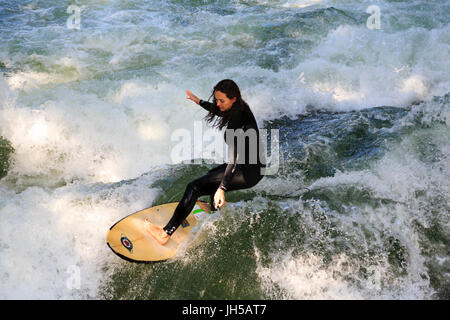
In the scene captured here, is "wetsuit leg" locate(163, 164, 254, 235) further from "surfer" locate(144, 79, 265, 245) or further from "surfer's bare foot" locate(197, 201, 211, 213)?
"surfer's bare foot" locate(197, 201, 211, 213)

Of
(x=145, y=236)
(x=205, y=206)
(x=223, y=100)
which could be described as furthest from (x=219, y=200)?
(x=145, y=236)

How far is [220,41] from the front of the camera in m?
8.39

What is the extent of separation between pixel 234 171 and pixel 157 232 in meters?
1.02

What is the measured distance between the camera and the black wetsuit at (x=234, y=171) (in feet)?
10.4

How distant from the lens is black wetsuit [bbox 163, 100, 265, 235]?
10.4 feet

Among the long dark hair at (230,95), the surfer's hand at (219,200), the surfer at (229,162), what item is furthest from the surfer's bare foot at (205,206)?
→ the long dark hair at (230,95)

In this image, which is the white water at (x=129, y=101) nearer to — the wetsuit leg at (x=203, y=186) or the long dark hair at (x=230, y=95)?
the wetsuit leg at (x=203, y=186)

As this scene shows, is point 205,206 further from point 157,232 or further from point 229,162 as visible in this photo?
point 229,162

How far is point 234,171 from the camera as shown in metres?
3.28

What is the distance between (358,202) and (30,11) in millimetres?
9438

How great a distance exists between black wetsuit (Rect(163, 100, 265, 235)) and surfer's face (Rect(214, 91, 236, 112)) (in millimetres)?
95

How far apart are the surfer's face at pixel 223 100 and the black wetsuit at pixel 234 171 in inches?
3.8

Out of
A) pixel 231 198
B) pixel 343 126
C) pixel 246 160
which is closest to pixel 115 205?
pixel 231 198

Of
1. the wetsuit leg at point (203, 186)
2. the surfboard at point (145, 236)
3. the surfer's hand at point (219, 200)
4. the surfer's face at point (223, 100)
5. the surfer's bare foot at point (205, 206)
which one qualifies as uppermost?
the surfer's face at point (223, 100)
